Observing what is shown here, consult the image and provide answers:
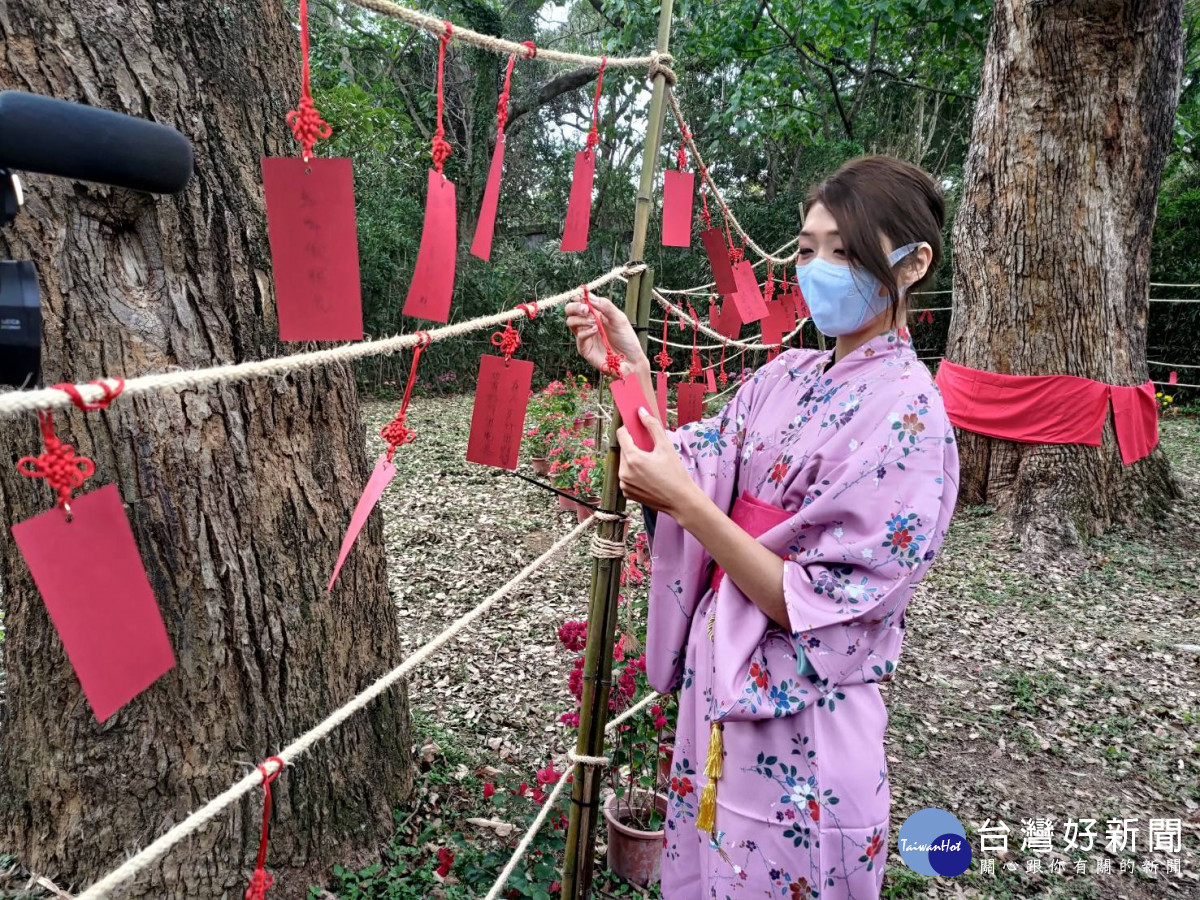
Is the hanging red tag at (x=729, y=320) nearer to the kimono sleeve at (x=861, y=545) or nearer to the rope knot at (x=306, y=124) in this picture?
the kimono sleeve at (x=861, y=545)

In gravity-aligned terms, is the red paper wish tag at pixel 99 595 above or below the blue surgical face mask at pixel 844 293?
below

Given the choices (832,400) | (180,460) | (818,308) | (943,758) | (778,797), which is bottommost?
Result: (943,758)

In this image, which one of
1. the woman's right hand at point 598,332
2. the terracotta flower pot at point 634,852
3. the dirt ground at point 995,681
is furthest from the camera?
the dirt ground at point 995,681

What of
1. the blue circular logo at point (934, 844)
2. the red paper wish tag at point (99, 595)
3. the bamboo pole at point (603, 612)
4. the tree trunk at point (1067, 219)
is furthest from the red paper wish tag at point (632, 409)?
the tree trunk at point (1067, 219)

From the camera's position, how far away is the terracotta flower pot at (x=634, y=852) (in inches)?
66.5

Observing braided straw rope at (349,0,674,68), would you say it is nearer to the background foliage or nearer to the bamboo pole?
the bamboo pole

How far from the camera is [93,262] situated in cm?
103

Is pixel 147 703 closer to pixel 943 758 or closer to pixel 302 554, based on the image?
pixel 302 554

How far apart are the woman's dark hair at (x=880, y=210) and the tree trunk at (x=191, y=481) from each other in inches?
34.3

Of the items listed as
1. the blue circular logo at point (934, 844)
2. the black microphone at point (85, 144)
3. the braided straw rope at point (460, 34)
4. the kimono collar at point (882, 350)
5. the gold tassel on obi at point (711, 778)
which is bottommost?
the blue circular logo at point (934, 844)

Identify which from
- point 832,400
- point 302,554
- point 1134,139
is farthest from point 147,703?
point 1134,139

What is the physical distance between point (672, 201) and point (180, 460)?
1.03 meters

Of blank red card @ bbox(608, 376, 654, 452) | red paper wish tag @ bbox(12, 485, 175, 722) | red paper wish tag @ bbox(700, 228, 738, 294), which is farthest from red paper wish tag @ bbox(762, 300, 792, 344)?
red paper wish tag @ bbox(12, 485, 175, 722)

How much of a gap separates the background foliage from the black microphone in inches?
245
